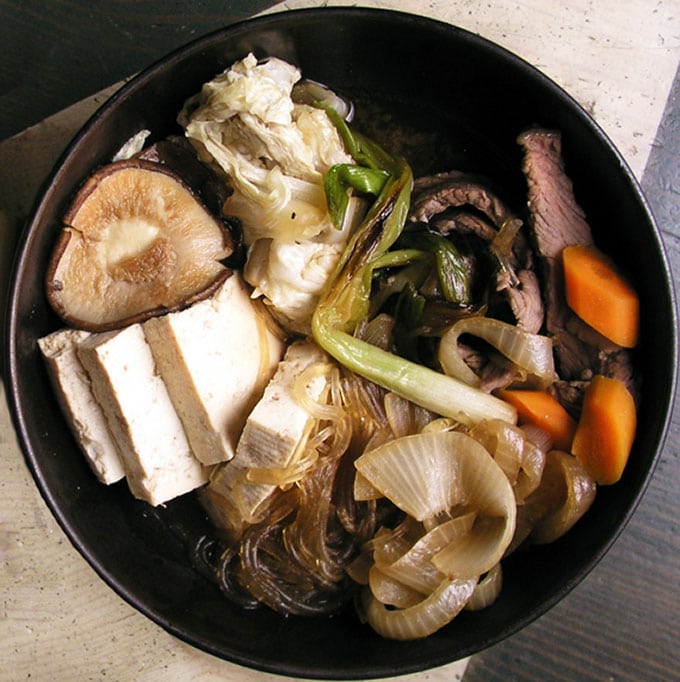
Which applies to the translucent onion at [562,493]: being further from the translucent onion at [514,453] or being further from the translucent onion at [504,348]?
the translucent onion at [504,348]

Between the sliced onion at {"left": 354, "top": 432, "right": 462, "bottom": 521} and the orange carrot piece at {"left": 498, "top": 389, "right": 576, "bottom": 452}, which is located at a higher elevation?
the orange carrot piece at {"left": 498, "top": 389, "right": 576, "bottom": 452}

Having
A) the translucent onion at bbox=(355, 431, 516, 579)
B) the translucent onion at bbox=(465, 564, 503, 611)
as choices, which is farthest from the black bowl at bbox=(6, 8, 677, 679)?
the translucent onion at bbox=(355, 431, 516, 579)

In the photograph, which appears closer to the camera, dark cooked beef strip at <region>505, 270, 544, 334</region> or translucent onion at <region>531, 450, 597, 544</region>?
translucent onion at <region>531, 450, 597, 544</region>

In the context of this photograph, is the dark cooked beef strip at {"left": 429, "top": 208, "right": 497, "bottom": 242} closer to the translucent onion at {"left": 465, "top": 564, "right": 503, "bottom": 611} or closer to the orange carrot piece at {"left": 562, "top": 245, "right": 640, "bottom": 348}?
the orange carrot piece at {"left": 562, "top": 245, "right": 640, "bottom": 348}

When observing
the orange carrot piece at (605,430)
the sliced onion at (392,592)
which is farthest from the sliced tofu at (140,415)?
the orange carrot piece at (605,430)

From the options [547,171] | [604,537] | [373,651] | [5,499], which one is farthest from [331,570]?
[547,171]

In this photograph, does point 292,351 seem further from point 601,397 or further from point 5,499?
point 5,499

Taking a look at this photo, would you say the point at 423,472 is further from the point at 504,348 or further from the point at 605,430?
the point at 605,430
